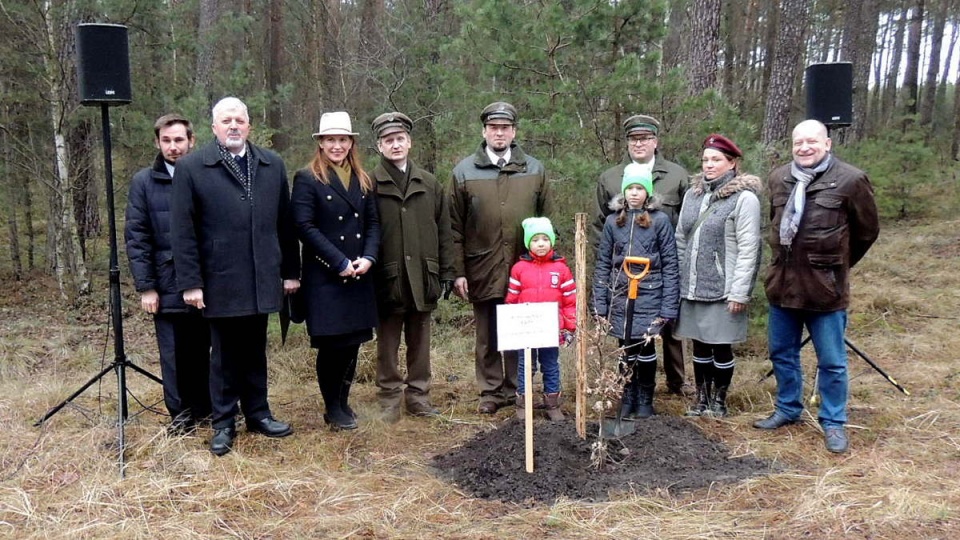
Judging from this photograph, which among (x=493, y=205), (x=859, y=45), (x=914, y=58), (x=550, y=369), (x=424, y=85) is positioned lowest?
(x=550, y=369)

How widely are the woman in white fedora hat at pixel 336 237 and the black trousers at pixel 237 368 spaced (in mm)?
355

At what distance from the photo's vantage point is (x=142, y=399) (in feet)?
17.8

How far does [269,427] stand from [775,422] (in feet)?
11.0

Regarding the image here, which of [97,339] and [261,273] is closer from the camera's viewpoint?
[261,273]

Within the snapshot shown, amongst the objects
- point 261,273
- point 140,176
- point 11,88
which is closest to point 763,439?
point 261,273

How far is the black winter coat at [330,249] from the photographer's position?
4.29 metres

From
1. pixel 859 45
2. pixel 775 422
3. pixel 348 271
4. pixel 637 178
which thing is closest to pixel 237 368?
pixel 348 271

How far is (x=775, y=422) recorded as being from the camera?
4.60 metres

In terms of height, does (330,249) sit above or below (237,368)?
above

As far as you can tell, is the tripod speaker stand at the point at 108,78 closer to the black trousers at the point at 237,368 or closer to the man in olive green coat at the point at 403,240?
the black trousers at the point at 237,368

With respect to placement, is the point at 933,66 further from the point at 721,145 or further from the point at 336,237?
the point at 336,237

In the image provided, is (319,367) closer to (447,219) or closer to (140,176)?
(447,219)

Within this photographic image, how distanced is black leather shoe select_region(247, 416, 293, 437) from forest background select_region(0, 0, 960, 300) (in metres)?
3.00

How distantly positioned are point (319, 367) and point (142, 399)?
180 centimetres
